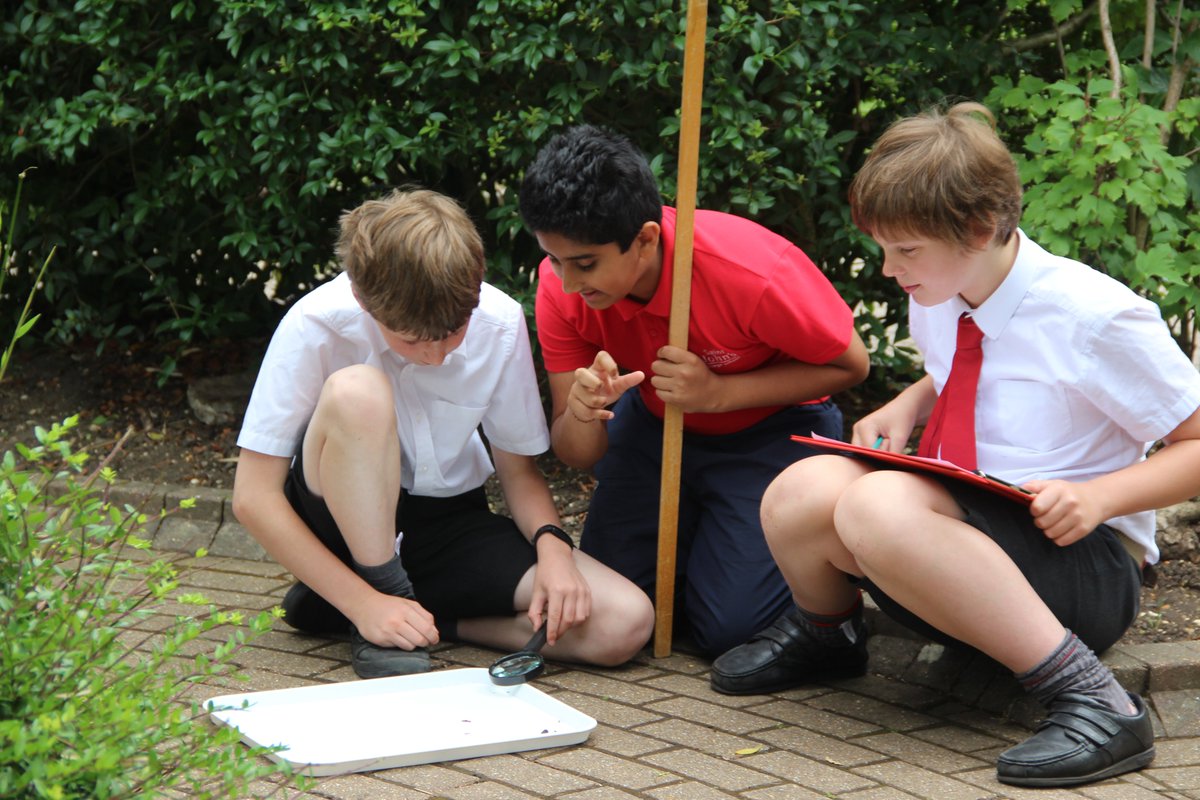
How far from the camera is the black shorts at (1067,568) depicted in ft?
8.94

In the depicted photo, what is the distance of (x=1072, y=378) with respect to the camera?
107 inches

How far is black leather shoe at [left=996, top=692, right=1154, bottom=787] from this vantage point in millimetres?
2588

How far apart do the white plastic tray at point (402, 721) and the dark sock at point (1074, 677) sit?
0.85 m

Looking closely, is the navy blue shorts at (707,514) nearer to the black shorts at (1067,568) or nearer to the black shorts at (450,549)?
the black shorts at (450,549)

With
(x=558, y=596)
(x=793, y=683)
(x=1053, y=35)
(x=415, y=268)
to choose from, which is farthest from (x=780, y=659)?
(x=1053, y=35)

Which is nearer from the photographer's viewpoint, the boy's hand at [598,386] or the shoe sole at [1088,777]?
the shoe sole at [1088,777]

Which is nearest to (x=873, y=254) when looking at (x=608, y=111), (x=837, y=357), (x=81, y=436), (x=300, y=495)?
(x=608, y=111)

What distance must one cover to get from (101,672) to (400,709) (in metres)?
1.10

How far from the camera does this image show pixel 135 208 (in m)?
4.79

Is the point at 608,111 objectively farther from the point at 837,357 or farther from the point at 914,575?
the point at 914,575

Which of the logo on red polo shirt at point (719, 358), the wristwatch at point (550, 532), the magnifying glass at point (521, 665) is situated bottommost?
the magnifying glass at point (521, 665)

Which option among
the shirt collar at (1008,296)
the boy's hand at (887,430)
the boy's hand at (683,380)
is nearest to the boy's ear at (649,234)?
the boy's hand at (683,380)

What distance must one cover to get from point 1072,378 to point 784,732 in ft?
2.92

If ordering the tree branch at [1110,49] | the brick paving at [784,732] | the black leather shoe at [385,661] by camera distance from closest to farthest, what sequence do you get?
1. the brick paving at [784,732]
2. the black leather shoe at [385,661]
3. the tree branch at [1110,49]
